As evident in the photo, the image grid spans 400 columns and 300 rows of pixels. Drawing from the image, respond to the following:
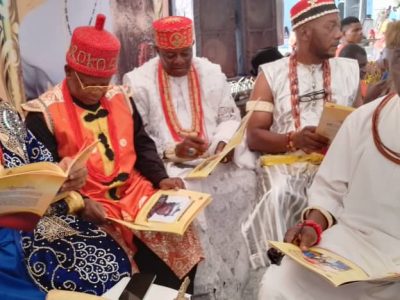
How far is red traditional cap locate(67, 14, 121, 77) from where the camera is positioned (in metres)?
Answer: 2.35

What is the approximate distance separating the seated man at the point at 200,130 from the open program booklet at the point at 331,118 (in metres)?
0.51

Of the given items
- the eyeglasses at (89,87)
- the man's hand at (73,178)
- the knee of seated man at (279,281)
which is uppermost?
the eyeglasses at (89,87)

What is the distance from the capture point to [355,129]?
7.20 ft

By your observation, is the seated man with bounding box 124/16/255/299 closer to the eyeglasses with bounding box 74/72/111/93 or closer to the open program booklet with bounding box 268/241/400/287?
the eyeglasses with bounding box 74/72/111/93

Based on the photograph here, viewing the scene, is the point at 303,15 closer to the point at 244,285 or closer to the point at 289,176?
the point at 289,176

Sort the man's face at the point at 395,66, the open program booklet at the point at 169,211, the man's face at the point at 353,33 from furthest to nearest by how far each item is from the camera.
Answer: the man's face at the point at 353,33
the open program booklet at the point at 169,211
the man's face at the point at 395,66

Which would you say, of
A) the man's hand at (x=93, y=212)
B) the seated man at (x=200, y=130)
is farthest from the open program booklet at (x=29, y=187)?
the seated man at (x=200, y=130)

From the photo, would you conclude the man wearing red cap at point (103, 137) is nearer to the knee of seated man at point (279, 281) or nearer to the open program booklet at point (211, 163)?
the open program booklet at point (211, 163)

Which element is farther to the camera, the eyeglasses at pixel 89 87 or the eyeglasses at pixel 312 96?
the eyeglasses at pixel 312 96

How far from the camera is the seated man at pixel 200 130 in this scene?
109 inches

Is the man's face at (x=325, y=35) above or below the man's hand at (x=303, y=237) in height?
above

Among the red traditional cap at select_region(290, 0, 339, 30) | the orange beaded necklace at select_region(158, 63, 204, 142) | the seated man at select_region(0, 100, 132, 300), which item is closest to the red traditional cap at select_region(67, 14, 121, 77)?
the seated man at select_region(0, 100, 132, 300)

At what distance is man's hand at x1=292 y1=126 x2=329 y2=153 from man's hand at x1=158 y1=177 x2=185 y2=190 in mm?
778

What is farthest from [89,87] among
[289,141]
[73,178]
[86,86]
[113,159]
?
[289,141]
